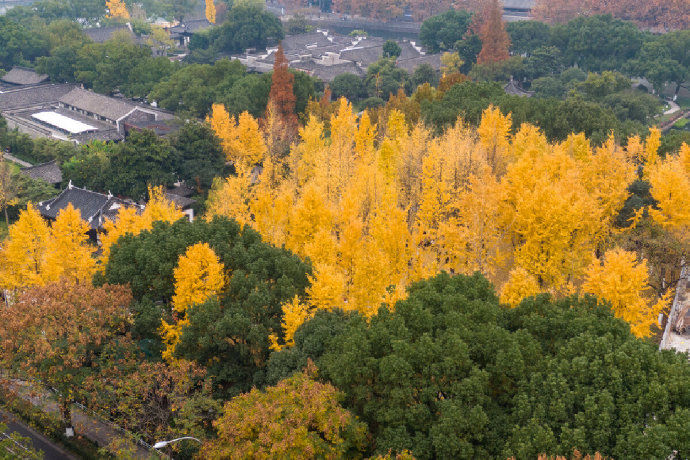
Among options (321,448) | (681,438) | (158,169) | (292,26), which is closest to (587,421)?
(681,438)

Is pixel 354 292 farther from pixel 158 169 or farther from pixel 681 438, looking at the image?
pixel 158 169

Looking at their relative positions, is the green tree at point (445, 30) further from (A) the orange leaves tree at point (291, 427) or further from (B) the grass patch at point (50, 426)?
(A) the orange leaves tree at point (291, 427)

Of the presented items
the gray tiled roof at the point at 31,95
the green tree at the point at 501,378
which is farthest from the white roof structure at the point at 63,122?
the green tree at the point at 501,378

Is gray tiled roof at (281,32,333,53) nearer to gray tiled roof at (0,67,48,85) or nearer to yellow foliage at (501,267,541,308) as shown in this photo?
gray tiled roof at (0,67,48,85)

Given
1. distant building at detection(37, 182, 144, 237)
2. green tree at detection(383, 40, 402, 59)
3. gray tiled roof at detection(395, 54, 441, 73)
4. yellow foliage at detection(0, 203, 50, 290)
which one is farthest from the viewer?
green tree at detection(383, 40, 402, 59)

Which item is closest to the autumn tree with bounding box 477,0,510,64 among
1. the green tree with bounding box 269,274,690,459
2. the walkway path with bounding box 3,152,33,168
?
the walkway path with bounding box 3,152,33,168

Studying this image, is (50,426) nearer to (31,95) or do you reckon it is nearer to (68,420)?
(68,420)
